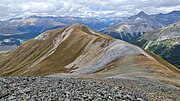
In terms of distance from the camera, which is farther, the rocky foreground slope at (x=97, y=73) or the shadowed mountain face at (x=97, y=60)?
the shadowed mountain face at (x=97, y=60)

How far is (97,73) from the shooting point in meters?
91.2

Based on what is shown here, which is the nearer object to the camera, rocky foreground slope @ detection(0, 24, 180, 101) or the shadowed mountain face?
rocky foreground slope @ detection(0, 24, 180, 101)

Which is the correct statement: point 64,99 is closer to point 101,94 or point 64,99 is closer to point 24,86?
point 101,94

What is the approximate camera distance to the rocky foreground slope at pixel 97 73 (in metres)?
30.5

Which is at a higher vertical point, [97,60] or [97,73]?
[97,73]

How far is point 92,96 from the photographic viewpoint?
26.5 meters

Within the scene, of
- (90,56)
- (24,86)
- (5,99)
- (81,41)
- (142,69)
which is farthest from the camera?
(81,41)

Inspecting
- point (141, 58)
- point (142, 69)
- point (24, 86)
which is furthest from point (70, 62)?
point (24, 86)

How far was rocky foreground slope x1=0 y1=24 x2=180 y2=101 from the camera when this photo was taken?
30547 mm

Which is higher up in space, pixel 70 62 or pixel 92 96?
pixel 92 96

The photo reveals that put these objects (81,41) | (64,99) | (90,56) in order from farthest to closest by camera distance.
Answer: (81,41) → (90,56) → (64,99)

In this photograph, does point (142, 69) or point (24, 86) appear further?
point (142, 69)

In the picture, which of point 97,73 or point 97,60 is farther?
point 97,60

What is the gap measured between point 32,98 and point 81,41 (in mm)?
152323
